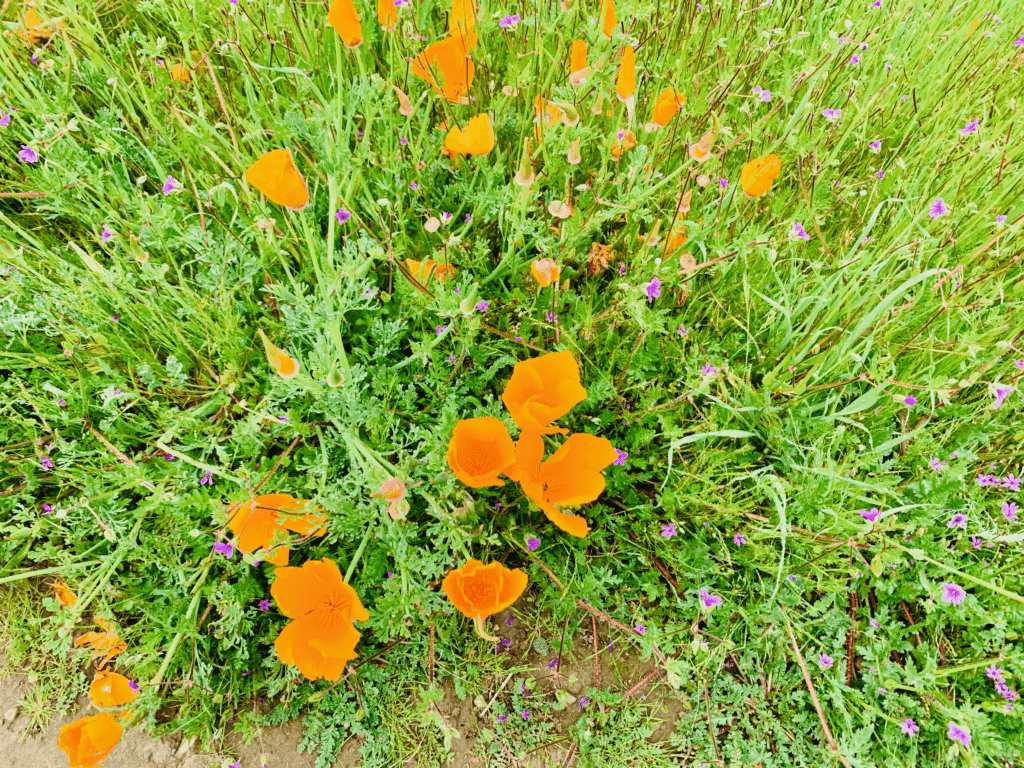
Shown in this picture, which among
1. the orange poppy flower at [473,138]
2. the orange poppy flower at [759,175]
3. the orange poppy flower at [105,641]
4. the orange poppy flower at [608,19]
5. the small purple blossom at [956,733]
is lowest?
the small purple blossom at [956,733]

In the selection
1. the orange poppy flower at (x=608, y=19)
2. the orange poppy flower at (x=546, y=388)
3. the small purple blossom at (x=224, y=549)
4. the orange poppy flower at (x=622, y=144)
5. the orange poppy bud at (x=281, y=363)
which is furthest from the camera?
the orange poppy flower at (x=622, y=144)

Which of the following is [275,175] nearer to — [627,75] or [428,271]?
[428,271]

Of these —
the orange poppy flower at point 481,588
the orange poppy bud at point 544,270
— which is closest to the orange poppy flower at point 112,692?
the orange poppy flower at point 481,588

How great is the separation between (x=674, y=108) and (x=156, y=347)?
1948mm

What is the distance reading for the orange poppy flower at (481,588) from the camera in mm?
1299

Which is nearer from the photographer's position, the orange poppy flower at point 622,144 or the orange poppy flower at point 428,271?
the orange poppy flower at point 428,271

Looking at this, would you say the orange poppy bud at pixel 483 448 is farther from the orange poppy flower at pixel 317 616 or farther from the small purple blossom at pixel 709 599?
the small purple blossom at pixel 709 599

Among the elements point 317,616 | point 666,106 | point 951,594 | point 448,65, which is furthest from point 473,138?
point 951,594

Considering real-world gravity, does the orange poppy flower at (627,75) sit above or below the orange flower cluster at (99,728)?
above

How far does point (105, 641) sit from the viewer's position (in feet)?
5.08

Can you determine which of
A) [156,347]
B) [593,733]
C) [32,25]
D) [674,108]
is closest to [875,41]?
[674,108]

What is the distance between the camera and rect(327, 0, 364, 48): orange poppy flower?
151 cm

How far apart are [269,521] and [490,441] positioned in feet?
2.15

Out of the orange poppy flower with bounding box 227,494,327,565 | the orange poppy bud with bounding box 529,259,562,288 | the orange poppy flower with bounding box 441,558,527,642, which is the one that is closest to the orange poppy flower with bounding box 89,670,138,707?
the orange poppy flower with bounding box 227,494,327,565
